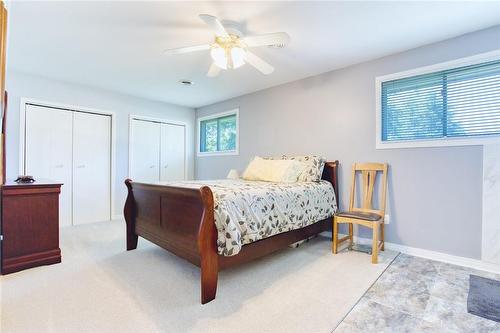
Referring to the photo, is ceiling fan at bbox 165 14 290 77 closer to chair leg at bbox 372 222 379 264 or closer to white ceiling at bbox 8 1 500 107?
white ceiling at bbox 8 1 500 107

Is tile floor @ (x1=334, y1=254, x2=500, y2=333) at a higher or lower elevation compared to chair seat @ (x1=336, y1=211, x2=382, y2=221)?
lower

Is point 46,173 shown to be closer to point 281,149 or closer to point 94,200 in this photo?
point 94,200

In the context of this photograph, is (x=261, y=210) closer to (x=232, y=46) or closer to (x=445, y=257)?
(x=232, y=46)

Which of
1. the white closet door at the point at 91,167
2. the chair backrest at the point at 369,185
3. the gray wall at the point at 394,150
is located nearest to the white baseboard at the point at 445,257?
the gray wall at the point at 394,150

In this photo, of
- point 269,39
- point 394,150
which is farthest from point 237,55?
point 394,150

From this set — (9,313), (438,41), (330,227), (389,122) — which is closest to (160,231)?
(9,313)

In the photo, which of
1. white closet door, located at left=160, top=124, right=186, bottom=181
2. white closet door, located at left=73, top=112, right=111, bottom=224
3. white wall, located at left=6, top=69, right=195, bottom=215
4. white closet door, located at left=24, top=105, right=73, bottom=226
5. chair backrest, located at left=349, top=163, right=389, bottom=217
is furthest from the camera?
white closet door, located at left=160, top=124, right=186, bottom=181

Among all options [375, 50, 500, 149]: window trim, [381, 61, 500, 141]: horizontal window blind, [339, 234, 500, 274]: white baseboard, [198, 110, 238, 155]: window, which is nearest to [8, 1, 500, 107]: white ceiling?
[375, 50, 500, 149]: window trim

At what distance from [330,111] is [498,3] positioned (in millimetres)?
1774

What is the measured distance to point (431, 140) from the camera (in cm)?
266

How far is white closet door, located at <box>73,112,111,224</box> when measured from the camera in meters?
4.09

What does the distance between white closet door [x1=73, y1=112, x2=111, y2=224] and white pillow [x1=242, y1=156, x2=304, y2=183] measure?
2.60 m

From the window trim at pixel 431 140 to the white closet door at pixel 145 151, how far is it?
393cm

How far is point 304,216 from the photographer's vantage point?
2.71 meters
